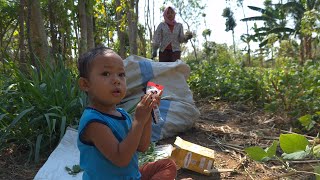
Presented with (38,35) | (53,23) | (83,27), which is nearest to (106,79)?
(38,35)

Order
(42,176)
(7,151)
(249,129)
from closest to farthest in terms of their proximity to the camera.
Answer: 1. (42,176)
2. (7,151)
3. (249,129)

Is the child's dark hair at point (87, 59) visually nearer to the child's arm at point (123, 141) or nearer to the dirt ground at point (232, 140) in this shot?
the child's arm at point (123, 141)

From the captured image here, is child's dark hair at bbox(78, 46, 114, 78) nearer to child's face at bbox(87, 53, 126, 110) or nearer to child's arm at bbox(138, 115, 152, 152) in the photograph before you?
child's face at bbox(87, 53, 126, 110)

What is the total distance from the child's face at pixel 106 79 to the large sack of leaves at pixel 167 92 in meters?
1.65

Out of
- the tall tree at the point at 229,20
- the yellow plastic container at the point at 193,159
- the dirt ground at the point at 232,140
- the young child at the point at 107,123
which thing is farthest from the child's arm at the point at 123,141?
the tall tree at the point at 229,20

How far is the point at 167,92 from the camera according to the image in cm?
337

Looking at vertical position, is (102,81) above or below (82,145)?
above

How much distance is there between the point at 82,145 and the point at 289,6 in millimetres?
23859

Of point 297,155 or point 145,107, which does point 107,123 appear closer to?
point 145,107

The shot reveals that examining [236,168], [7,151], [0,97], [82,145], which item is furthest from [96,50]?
[0,97]

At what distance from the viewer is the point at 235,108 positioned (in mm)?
4488

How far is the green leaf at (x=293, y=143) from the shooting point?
1.13 meters

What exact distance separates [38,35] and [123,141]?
2.88 m

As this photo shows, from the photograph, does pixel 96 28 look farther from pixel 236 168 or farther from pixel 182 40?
pixel 236 168
